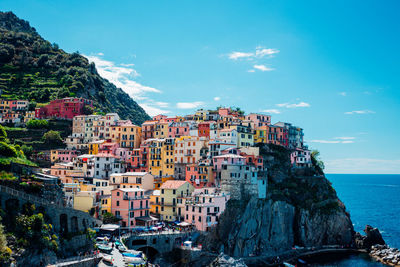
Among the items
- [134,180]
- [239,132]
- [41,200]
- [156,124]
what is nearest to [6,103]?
[156,124]

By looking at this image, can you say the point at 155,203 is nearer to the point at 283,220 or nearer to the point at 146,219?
the point at 146,219

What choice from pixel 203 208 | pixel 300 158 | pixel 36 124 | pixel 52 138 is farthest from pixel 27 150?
pixel 300 158

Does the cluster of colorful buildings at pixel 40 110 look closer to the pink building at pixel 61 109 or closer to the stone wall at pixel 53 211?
the pink building at pixel 61 109

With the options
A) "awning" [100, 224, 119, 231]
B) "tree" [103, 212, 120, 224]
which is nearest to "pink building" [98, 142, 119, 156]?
"tree" [103, 212, 120, 224]

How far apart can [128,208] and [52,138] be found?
45044 mm

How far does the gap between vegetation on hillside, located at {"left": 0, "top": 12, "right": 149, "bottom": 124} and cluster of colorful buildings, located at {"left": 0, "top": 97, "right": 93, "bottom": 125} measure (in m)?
5.24

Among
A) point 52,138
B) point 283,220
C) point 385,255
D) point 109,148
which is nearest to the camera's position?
point 385,255

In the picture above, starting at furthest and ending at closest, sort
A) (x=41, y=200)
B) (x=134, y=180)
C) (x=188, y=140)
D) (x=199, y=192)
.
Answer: (x=188, y=140)
(x=134, y=180)
(x=199, y=192)
(x=41, y=200)

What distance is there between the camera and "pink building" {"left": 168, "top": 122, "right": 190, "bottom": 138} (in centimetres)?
10375

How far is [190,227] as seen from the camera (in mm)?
74000

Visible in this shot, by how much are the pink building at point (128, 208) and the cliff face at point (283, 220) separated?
1291 centimetres

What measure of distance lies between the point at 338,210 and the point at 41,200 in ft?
240

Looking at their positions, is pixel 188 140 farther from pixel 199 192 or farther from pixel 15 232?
pixel 15 232

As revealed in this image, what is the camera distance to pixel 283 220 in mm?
89375
